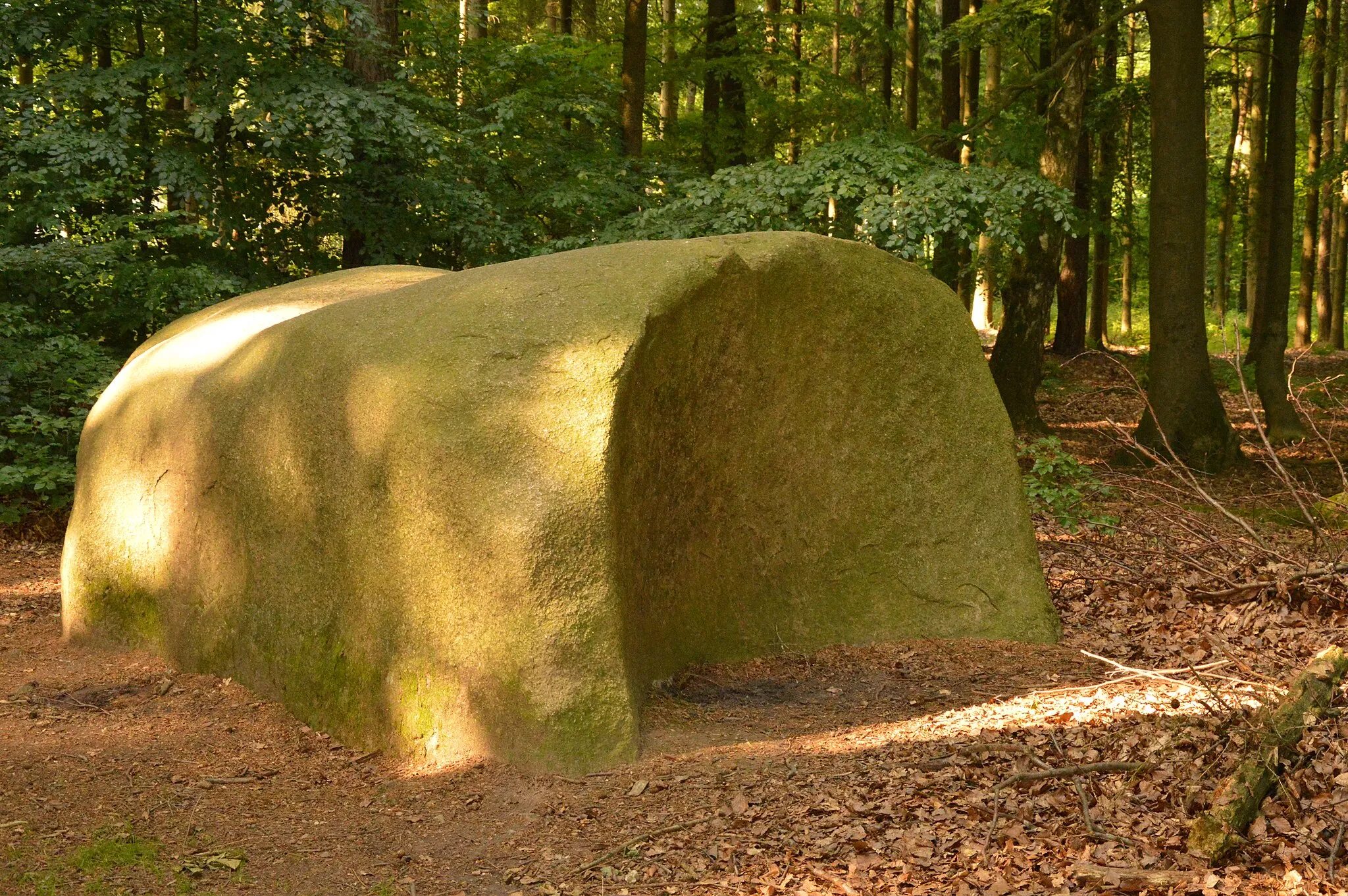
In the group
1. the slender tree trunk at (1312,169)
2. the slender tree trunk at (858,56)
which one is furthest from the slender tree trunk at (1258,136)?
the slender tree trunk at (858,56)

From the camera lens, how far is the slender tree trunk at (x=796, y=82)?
1403 cm

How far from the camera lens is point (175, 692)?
588 centimetres

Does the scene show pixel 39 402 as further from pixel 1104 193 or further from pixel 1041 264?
pixel 1104 193

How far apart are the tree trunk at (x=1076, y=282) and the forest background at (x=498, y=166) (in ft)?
2.12

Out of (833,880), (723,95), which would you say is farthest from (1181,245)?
(833,880)

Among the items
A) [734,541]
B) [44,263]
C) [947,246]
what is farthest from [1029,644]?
[44,263]

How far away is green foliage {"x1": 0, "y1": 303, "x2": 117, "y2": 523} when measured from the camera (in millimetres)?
8719

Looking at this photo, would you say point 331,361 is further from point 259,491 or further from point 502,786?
point 502,786

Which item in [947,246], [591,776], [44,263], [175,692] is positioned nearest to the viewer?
[591,776]

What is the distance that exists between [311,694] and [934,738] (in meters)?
3.10

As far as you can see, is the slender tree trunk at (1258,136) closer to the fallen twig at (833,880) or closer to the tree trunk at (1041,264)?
the tree trunk at (1041,264)

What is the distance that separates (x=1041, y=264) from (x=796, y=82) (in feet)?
22.8

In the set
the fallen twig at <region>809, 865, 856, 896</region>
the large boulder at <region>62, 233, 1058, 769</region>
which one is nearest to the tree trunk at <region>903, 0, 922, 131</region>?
the large boulder at <region>62, 233, 1058, 769</region>

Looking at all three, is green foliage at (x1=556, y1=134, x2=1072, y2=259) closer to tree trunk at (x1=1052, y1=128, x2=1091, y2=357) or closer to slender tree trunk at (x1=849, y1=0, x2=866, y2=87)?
tree trunk at (x1=1052, y1=128, x2=1091, y2=357)
